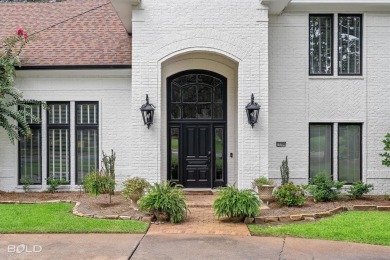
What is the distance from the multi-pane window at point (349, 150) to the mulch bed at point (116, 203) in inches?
37.8

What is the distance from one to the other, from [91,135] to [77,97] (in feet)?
4.04

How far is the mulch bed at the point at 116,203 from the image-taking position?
10.7 m

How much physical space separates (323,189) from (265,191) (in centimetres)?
179

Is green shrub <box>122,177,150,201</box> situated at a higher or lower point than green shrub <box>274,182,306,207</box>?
higher

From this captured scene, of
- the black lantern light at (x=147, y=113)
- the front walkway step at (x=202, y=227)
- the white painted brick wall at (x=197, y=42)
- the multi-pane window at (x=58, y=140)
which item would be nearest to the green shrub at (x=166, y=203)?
the front walkway step at (x=202, y=227)

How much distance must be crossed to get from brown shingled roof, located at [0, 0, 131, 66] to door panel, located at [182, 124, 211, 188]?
287cm

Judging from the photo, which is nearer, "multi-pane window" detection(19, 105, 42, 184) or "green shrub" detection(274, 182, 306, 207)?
"green shrub" detection(274, 182, 306, 207)

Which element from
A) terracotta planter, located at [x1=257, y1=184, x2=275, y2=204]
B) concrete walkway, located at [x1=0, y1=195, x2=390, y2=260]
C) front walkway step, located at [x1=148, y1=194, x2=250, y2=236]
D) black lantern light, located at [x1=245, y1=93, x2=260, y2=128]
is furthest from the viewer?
black lantern light, located at [x1=245, y1=93, x2=260, y2=128]

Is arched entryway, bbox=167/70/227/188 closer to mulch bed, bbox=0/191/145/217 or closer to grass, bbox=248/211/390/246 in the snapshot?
mulch bed, bbox=0/191/145/217

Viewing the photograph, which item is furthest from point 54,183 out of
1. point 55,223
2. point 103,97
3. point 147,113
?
point 55,223

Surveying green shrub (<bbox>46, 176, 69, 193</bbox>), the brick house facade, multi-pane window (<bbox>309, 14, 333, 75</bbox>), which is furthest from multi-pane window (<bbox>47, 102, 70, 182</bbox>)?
multi-pane window (<bbox>309, 14, 333, 75</bbox>)

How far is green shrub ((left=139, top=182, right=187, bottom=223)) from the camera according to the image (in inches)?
384

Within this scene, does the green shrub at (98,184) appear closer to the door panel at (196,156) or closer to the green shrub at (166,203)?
the green shrub at (166,203)

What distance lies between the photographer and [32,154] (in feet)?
46.8
